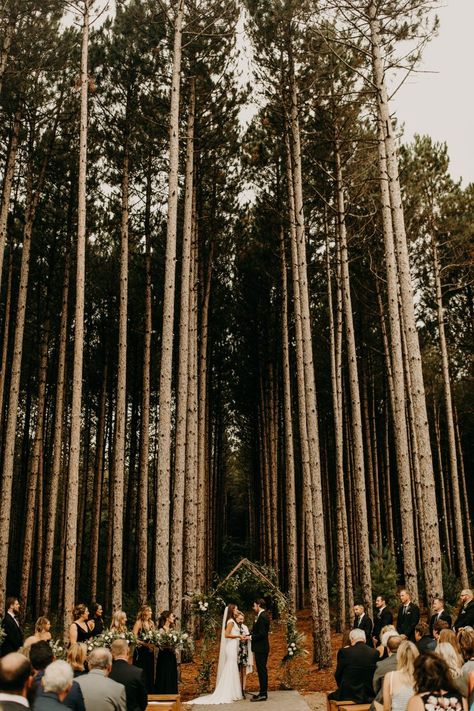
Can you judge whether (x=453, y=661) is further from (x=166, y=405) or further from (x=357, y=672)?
(x=166, y=405)

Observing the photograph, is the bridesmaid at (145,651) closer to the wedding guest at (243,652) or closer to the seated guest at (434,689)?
the wedding guest at (243,652)

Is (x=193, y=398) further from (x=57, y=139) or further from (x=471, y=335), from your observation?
(x=471, y=335)

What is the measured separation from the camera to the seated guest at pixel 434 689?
3713mm

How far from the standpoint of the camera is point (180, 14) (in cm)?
1277

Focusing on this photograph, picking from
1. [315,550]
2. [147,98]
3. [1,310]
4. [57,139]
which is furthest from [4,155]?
[315,550]

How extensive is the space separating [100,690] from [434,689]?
2.30 meters

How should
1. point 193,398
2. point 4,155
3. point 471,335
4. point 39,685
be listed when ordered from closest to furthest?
point 39,685, point 193,398, point 4,155, point 471,335

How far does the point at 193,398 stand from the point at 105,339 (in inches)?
312

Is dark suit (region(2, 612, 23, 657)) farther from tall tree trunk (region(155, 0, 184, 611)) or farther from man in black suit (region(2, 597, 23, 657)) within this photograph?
tall tree trunk (region(155, 0, 184, 611))

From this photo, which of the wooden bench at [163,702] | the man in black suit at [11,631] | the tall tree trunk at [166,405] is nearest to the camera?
the wooden bench at [163,702]

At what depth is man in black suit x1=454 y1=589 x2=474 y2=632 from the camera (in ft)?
27.8

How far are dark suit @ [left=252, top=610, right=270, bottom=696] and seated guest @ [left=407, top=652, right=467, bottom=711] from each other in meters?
6.51

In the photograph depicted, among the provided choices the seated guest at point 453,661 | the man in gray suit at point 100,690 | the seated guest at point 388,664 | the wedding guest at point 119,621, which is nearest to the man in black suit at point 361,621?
the seated guest at point 388,664

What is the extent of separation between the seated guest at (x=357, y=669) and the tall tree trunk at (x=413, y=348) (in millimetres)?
2881
